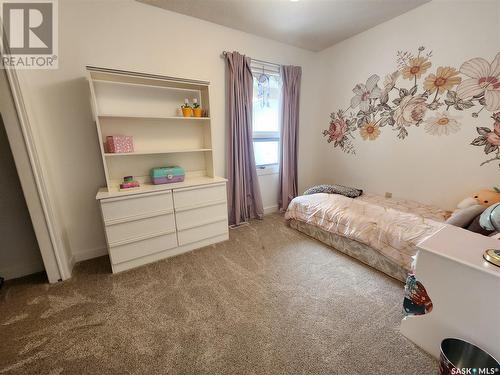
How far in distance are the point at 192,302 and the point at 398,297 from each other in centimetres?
155

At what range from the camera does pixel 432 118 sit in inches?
94.1

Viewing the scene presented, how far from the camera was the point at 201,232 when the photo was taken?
7.75ft

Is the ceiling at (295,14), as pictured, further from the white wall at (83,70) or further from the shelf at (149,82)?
the shelf at (149,82)

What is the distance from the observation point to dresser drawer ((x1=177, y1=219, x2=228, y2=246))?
2256 millimetres

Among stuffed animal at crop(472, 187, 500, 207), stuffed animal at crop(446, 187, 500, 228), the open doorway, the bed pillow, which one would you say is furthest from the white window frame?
the open doorway

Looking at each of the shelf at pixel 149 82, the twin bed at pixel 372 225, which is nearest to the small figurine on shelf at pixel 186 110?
the shelf at pixel 149 82

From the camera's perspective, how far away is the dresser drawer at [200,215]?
222 cm

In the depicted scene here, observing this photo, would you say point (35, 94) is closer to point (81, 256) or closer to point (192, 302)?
point (81, 256)

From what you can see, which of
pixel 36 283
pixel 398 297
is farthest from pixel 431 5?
pixel 36 283

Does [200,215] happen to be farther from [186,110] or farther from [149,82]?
[149,82]

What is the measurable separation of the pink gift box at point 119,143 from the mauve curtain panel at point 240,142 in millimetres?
1136

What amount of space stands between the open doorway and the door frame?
1.10ft

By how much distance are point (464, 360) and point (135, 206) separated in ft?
7.81

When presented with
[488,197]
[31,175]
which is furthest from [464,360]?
[31,175]
